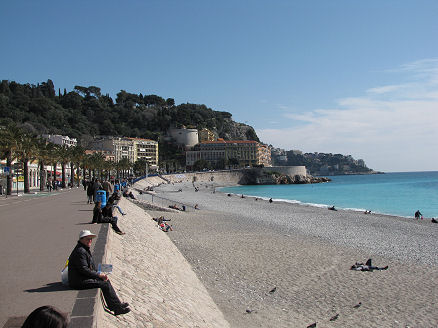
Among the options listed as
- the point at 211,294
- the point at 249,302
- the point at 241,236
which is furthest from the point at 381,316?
the point at 241,236

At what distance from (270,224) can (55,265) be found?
1865 cm

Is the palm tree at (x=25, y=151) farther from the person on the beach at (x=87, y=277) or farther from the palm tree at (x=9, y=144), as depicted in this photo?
the person on the beach at (x=87, y=277)

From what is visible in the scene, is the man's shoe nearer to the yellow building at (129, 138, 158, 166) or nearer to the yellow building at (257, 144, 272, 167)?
the yellow building at (129, 138, 158, 166)

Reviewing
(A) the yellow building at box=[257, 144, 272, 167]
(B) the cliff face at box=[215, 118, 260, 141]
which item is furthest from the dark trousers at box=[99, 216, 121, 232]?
(B) the cliff face at box=[215, 118, 260, 141]

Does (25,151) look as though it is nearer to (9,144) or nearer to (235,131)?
(9,144)

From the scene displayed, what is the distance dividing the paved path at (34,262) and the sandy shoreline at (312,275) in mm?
3717

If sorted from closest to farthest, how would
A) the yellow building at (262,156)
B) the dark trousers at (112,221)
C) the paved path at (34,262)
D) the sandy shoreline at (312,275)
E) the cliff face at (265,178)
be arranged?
1. the paved path at (34,262)
2. the sandy shoreline at (312,275)
3. the dark trousers at (112,221)
4. the cliff face at (265,178)
5. the yellow building at (262,156)

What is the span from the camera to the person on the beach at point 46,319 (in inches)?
102

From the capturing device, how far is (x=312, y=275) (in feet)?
39.9

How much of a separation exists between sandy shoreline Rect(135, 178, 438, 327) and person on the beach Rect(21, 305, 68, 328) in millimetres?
6153

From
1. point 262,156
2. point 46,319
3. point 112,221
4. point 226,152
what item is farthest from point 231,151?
point 46,319

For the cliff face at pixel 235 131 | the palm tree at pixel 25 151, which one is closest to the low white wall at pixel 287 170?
the cliff face at pixel 235 131

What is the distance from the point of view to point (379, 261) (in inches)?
570

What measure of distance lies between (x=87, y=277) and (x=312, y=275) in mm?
8166
